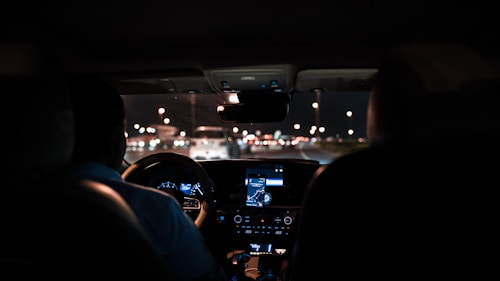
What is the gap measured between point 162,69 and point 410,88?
10.1 feet

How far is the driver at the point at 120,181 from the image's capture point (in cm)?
190

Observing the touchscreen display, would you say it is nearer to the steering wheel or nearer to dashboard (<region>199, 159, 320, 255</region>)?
dashboard (<region>199, 159, 320, 255</region>)

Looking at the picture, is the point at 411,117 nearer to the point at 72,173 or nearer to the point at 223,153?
the point at 72,173

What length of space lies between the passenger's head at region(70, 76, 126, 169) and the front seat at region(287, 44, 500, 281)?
93cm

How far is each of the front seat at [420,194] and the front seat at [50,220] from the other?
2.28 feet

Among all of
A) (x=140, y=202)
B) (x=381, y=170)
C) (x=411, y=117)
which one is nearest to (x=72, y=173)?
(x=140, y=202)

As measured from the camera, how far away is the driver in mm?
1900

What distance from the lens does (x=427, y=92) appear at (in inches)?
68.7

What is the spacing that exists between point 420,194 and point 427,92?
391 mm

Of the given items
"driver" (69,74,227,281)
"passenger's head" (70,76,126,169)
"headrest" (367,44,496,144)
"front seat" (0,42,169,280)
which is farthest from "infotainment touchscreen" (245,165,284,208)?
"front seat" (0,42,169,280)

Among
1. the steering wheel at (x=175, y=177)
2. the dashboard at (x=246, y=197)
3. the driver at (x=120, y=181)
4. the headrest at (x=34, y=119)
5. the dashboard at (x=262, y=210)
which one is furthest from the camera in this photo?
the dashboard at (x=262, y=210)

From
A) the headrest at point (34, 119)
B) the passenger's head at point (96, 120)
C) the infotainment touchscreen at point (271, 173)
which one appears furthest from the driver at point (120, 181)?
the infotainment touchscreen at point (271, 173)

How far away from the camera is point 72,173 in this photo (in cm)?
188

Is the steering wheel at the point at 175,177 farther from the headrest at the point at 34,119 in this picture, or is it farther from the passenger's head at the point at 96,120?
the headrest at the point at 34,119
